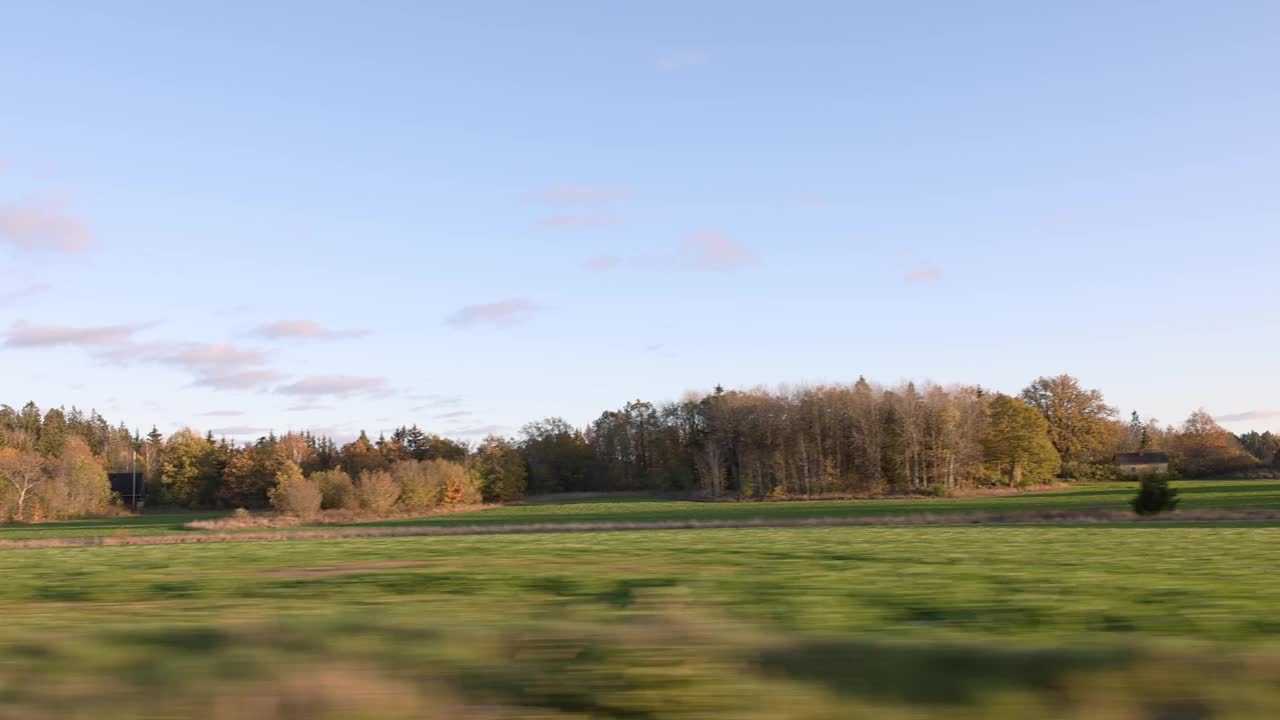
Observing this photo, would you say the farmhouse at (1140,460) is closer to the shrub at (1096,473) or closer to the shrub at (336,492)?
the shrub at (1096,473)

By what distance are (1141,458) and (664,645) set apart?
142112mm

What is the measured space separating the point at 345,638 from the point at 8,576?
15611 mm

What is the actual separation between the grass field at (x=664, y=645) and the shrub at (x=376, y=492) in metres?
59.0

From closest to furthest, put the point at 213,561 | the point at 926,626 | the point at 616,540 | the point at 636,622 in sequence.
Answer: the point at 636,622 → the point at 926,626 → the point at 213,561 → the point at 616,540

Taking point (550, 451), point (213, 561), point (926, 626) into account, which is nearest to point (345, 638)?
point (926, 626)

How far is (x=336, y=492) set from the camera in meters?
75.8

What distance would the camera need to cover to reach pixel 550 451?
391 feet

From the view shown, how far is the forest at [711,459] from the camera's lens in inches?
3484

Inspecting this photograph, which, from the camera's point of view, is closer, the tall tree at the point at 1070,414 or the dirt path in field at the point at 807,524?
the dirt path in field at the point at 807,524

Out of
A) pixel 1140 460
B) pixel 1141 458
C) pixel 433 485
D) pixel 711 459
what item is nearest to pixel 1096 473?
pixel 1140 460

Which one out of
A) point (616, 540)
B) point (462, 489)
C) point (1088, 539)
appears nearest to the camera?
point (1088, 539)

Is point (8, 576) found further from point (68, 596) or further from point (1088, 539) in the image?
point (1088, 539)

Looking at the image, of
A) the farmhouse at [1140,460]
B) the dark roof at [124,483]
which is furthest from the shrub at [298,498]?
the farmhouse at [1140,460]

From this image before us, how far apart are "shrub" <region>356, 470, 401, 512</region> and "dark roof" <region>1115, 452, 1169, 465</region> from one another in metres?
96.1
